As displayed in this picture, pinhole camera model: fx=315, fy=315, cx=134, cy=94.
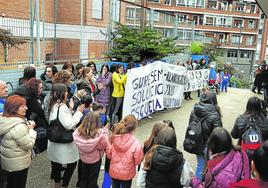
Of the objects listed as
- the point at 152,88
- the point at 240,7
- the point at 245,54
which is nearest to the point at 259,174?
the point at 152,88

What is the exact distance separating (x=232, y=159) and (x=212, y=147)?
9.2 inches

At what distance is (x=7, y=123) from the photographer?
3717 millimetres

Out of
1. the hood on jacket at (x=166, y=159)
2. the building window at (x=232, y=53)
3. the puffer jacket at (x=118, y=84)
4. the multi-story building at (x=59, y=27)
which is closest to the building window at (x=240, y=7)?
the building window at (x=232, y=53)

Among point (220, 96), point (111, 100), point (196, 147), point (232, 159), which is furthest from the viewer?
point (220, 96)

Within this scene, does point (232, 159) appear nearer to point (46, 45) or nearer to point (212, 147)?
point (212, 147)

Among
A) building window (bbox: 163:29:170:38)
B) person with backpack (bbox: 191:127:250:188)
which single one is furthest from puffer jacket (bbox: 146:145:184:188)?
building window (bbox: 163:29:170:38)

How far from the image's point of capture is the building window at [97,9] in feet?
A: 36.0

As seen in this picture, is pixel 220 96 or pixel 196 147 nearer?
pixel 196 147

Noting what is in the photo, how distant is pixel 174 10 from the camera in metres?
62.2

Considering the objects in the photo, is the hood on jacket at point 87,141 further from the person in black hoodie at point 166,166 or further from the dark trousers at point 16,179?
the person in black hoodie at point 166,166

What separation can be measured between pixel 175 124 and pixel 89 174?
4996mm

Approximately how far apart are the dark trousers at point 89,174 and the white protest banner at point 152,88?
11.0 feet

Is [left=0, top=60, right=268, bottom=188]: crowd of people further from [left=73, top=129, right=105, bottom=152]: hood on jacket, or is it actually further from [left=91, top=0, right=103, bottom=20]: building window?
[left=91, top=0, right=103, bottom=20]: building window

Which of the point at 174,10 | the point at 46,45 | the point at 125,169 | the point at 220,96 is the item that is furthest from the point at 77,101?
the point at 174,10
